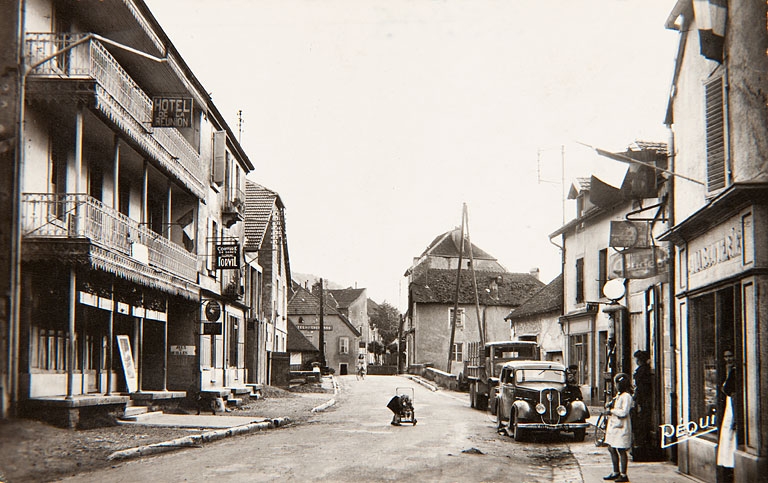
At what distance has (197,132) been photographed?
Answer: 25.6m

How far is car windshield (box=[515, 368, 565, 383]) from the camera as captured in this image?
59.2ft

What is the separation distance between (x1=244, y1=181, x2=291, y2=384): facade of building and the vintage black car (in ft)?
55.7

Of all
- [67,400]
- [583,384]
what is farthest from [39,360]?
[583,384]

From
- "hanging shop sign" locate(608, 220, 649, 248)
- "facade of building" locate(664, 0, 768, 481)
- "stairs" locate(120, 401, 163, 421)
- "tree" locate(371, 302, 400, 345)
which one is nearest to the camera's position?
"facade of building" locate(664, 0, 768, 481)

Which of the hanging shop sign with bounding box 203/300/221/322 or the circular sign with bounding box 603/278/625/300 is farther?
the hanging shop sign with bounding box 203/300/221/322

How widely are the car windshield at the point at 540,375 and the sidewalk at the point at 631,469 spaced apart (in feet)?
9.76

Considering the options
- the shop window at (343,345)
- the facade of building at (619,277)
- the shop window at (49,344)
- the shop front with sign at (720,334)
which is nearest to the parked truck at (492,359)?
the facade of building at (619,277)

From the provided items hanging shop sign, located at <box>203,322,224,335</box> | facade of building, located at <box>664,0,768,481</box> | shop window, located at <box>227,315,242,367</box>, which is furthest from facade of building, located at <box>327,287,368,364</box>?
facade of building, located at <box>664,0,768,481</box>

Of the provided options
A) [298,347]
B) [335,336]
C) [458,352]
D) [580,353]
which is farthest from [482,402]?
[335,336]

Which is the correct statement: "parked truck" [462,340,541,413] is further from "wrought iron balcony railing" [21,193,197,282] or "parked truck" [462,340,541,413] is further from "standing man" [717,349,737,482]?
"standing man" [717,349,737,482]

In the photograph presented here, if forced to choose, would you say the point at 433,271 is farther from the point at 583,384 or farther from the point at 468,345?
the point at 583,384

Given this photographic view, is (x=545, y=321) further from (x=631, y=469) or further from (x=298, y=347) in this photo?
(x=298, y=347)

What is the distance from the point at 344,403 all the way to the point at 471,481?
1999 centimetres

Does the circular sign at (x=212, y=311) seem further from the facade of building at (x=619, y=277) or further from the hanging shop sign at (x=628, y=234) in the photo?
the hanging shop sign at (x=628, y=234)
